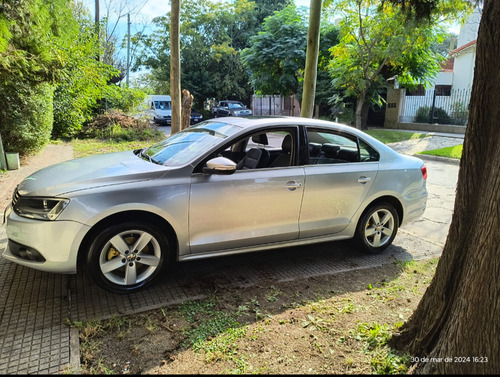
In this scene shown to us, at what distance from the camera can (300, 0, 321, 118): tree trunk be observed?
7.20 metres

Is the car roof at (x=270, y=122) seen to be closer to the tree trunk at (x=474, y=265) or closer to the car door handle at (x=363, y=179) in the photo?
the car door handle at (x=363, y=179)

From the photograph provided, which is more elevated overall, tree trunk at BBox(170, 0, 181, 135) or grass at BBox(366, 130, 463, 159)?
tree trunk at BBox(170, 0, 181, 135)

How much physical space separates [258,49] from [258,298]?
21569 millimetres

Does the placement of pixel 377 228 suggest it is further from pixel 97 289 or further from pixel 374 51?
pixel 374 51

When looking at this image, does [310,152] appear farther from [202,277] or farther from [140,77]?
[140,77]

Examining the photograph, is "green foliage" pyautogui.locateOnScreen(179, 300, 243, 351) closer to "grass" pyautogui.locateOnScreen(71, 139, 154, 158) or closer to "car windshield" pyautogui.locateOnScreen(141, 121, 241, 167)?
"car windshield" pyautogui.locateOnScreen(141, 121, 241, 167)

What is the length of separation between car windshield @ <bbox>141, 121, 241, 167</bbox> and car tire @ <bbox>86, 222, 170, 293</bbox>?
78cm

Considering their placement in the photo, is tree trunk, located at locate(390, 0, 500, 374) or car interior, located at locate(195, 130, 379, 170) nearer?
tree trunk, located at locate(390, 0, 500, 374)

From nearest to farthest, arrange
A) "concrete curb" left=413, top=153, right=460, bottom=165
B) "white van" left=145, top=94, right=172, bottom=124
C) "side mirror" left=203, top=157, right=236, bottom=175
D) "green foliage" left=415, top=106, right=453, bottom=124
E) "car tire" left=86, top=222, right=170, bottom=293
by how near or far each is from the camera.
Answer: "car tire" left=86, top=222, right=170, bottom=293 < "side mirror" left=203, top=157, right=236, bottom=175 < "concrete curb" left=413, top=153, right=460, bottom=165 < "green foliage" left=415, top=106, right=453, bottom=124 < "white van" left=145, top=94, right=172, bottom=124

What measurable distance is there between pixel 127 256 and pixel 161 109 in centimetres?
2937

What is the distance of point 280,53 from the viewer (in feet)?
72.2

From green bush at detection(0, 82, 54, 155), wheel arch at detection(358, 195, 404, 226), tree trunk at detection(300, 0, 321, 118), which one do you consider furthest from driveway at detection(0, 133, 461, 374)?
green bush at detection(0, 82, 54, 155)

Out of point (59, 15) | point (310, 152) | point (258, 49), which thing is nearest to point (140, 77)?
point (258, 49)

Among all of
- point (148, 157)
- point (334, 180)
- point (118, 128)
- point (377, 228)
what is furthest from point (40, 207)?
point (118, 128)
